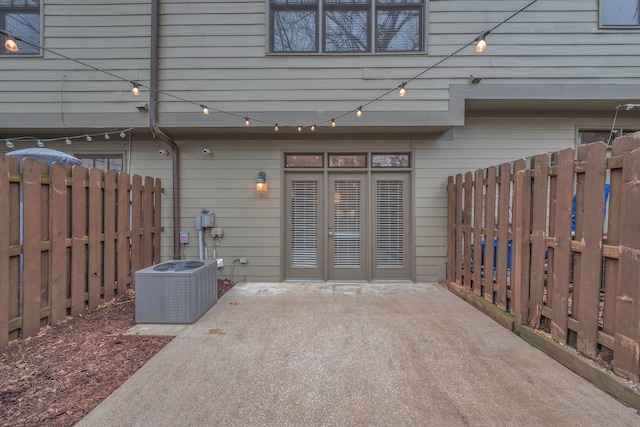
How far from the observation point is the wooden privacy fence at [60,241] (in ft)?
8.69

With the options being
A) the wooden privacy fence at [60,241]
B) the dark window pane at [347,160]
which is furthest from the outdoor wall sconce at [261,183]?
the wooden privacy fence at [60,241]

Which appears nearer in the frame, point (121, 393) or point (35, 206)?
point (121, 393)

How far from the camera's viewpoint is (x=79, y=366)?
2.30 metres

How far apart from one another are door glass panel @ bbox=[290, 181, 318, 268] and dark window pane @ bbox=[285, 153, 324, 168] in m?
0.30

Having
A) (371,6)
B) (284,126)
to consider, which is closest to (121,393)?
(284,126)

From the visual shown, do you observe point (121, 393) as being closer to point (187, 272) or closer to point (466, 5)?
point (187, 272)

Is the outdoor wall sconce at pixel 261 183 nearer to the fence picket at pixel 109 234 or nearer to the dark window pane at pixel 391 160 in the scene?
the dark window pane at pixel 391 160

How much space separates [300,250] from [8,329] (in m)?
3.56

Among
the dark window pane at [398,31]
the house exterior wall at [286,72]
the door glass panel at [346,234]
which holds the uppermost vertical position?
the dark window pane at [398,31]

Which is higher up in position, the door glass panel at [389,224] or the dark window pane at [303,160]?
the dark window pane at [303,160]

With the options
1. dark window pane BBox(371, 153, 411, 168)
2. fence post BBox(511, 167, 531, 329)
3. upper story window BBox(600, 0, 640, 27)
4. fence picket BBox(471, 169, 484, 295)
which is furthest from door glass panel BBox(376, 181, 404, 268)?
upper story window BBox(600, 0, 640, 27)

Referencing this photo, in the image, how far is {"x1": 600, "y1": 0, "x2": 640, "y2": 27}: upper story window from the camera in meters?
4.52

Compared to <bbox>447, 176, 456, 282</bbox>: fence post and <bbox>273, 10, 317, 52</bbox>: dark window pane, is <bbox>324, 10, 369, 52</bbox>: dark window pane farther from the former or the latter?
<bbox>447, 176, 456, 282</bbox>: fence post

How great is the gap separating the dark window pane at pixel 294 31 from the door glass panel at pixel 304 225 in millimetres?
2203
